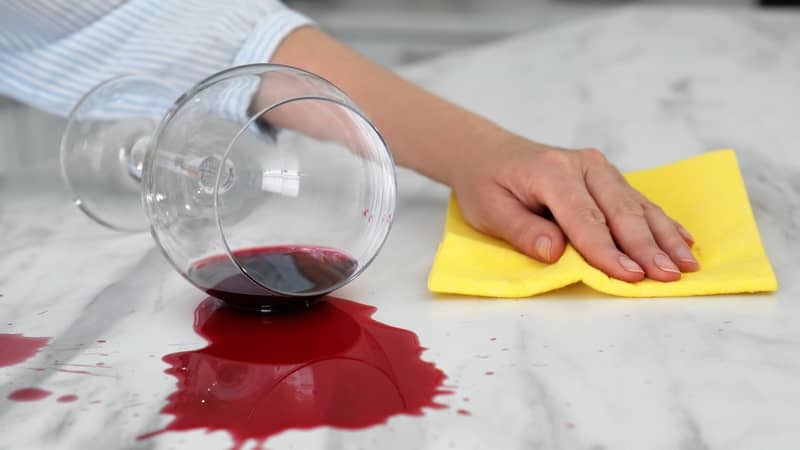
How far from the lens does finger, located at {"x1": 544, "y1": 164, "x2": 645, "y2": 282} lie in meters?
0.77

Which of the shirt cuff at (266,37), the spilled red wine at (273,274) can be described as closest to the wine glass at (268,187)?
the spilled red wine at (273,274)

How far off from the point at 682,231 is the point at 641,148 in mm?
379

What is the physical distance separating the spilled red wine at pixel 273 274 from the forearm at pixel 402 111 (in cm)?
27

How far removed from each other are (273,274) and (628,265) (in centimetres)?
29

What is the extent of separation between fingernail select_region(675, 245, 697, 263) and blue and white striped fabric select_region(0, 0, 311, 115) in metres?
0.48

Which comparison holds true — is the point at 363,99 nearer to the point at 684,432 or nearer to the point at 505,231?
the point at 505,231

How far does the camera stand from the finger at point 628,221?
0.78 meters

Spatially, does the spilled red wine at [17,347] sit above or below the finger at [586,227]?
below

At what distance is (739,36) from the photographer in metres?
1.62

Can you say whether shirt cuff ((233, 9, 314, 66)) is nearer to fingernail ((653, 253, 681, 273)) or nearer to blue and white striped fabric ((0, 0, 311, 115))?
blue and white striped fabric ((0, 0, 311, 115))

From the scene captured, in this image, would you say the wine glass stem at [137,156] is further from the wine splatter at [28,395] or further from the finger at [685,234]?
the finger at [685,234]

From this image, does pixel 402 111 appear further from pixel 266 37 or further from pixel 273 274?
pixel 273 274

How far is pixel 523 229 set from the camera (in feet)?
2.75

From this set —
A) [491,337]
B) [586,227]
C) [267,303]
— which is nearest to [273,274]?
[267,303]
